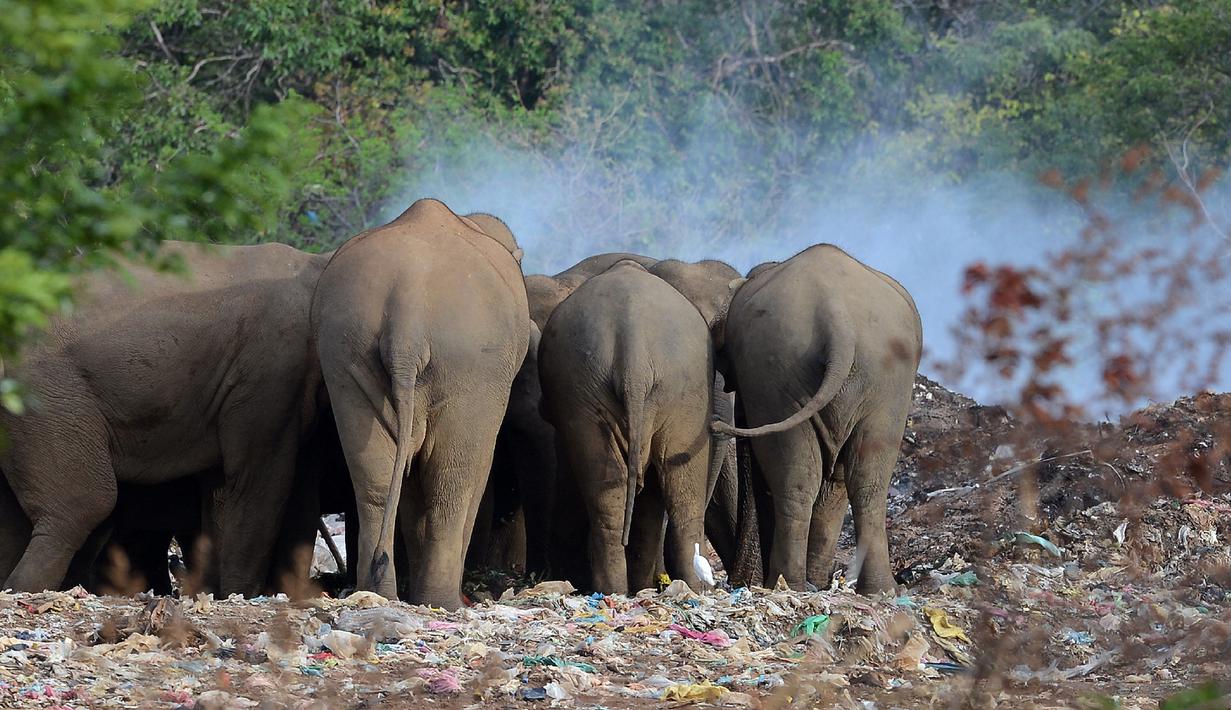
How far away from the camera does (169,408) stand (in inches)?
364

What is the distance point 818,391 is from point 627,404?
869 mm

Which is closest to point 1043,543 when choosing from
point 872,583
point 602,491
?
point 872,583

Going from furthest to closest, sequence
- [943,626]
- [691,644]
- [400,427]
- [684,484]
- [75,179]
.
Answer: [684,484] → [400,427] → [943,626] → [691,644] → [75,179]

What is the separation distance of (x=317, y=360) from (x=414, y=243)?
1312mm

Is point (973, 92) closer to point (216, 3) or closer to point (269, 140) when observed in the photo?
point (216, 3)

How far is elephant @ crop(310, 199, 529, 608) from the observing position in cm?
792

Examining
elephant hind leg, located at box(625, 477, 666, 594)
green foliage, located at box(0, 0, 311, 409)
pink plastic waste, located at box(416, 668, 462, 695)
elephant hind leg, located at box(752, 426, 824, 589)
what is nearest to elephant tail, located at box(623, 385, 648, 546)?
elephant hind leg, located at box(752, 426, 824, 589)

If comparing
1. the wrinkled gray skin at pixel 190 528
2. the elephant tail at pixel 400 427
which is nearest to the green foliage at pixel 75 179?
the elephant tail at pixel 400 427

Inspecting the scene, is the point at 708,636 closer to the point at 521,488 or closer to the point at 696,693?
the point at 696,693

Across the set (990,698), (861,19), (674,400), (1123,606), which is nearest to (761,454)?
(674,400)

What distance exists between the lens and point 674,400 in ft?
28.6

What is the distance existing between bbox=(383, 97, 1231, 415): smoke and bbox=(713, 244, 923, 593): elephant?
35.8 feet

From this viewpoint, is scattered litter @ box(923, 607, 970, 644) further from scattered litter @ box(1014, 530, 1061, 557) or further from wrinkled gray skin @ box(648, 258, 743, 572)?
wrinkled gray skin @ box(648, 258, 743, 572)

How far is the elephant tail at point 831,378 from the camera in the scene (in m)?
8.27
